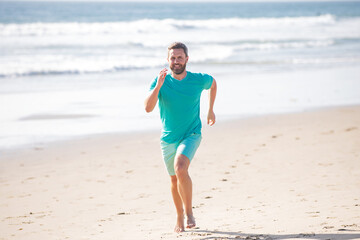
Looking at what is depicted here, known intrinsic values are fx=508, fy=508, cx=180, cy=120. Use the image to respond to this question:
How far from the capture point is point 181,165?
4465 millimetres

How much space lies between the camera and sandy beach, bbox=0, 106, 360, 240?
4934 mm

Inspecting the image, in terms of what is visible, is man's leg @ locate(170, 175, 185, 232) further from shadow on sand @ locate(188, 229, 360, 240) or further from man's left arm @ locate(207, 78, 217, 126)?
man's left arm @ locate(207, 78, 217, 126)

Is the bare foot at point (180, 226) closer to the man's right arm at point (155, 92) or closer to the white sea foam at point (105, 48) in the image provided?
the man's right arm at point (155, 92)

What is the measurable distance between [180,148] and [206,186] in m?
2.18

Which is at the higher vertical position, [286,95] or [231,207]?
[286,95]

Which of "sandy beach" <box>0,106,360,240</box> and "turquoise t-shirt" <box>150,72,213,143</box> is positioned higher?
"turquoise t-shirt" <box>150,72,213,143</box>

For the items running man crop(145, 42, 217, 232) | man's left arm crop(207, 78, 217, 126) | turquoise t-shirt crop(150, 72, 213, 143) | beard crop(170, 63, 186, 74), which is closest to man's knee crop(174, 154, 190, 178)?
running man crop(145, 42, 217, 232)

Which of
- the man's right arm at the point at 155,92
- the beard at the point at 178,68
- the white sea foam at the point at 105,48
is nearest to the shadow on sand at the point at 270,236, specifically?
the man's right arm at the point at 155,92

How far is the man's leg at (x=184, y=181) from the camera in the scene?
4465 millimetres

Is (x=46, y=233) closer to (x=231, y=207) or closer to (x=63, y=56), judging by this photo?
(x=231, y=207)

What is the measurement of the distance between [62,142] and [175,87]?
16.6 ft

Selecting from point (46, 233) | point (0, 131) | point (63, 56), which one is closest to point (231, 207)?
point (46, 233)

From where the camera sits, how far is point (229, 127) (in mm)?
10086

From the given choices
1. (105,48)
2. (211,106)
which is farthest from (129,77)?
(211,106)
